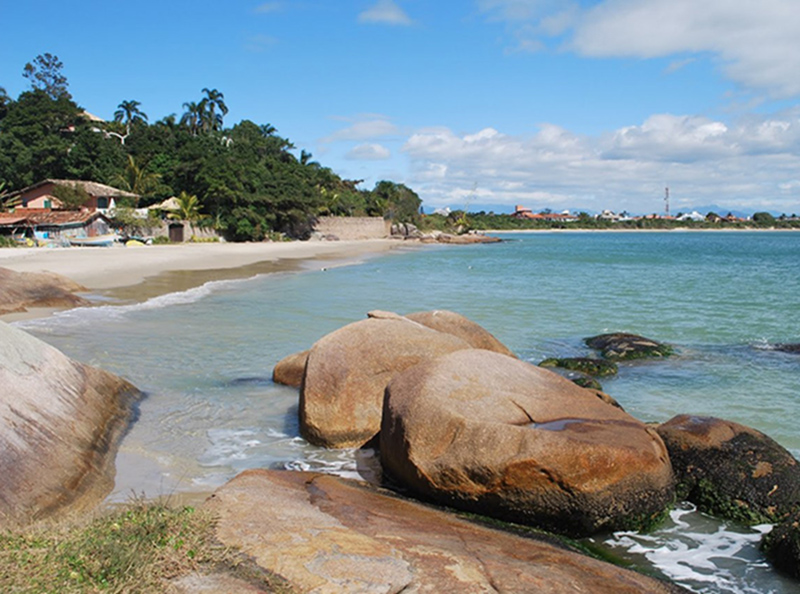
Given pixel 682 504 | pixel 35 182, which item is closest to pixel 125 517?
pixel 682 504

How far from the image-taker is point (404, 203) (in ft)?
306

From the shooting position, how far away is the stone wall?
241ft

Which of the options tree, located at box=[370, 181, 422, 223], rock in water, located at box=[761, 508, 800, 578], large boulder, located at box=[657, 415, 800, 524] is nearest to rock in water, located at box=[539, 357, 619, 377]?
large boulder, located at box=[657, 415, 800, 524]

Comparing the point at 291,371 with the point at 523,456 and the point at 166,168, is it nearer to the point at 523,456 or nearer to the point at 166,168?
the point at 523,456

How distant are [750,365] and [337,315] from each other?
1040 centimetres

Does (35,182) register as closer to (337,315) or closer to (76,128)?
(76,128)

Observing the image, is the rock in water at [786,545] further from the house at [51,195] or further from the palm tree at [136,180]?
the palm tree at [136,180]

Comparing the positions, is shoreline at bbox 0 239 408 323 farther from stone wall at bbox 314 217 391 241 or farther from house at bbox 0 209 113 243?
stone wall at bbox 314 217 391 241

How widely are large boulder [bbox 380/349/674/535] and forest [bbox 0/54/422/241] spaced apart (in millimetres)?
52895

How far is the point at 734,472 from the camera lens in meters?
6.45

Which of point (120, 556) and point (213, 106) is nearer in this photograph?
point (120, 556)

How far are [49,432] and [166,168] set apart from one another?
61.3 meters

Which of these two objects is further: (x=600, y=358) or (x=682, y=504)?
(x=600, y=358)

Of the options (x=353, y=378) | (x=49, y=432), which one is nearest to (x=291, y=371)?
(x=353, y=378)
